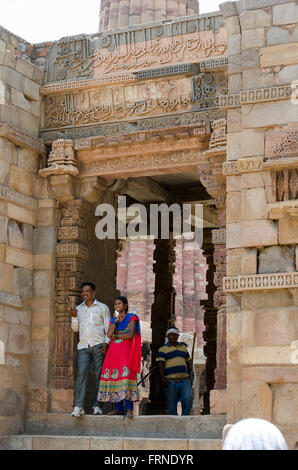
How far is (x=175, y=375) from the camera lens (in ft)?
31.2

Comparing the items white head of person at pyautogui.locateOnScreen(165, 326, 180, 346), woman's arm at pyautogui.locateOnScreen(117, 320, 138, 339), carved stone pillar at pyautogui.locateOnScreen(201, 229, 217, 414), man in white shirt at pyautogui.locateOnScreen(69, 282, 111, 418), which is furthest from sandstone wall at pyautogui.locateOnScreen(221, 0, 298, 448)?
carved stone pillar at pyautogui.locateOnScreen(201, 229, 217, 414)

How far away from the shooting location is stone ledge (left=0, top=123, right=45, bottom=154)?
925cm

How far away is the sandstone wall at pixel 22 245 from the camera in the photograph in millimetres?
9117

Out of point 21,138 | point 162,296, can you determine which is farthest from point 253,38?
point 162,296

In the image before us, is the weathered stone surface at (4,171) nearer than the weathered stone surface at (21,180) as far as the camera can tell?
Yes

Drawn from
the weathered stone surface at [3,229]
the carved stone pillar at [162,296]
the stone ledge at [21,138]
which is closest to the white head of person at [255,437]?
the weathered stone surface at [3,229]

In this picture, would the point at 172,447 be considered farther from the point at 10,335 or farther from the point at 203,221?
the point at 203,221

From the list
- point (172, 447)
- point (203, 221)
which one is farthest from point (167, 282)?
point (172, 447)

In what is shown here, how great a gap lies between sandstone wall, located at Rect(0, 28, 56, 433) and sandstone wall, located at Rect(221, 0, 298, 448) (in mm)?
2709

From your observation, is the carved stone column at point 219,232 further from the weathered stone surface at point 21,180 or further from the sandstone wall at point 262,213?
the weathered stone surface at point 21,180

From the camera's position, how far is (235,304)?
7512mm

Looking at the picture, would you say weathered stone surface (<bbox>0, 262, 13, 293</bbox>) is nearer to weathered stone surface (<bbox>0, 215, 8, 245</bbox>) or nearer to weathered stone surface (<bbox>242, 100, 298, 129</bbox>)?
weathered stone surface (<bbox>0, 215, 8, 245</bbox>)

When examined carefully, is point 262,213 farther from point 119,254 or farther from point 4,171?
point 119,254
